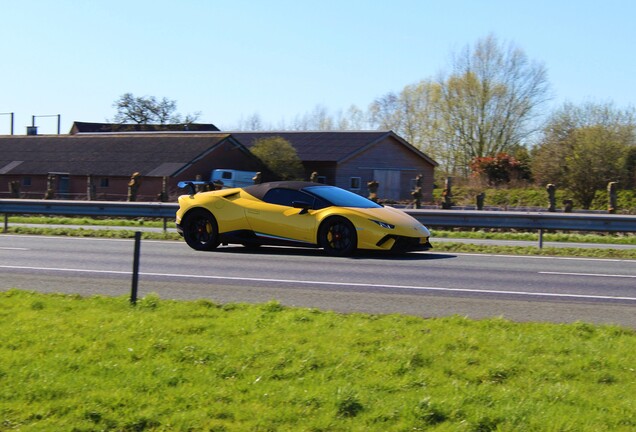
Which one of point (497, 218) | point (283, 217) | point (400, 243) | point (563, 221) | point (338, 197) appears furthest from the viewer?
point (497, 218)

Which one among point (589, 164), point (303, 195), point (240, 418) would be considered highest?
point (589, 164)

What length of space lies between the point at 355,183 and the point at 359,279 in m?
43.8

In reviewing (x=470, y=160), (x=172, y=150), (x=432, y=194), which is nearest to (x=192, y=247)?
(x=172, y=150)

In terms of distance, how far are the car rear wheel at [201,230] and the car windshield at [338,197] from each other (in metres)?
1.93

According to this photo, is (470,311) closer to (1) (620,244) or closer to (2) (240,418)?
(2) (240,418)

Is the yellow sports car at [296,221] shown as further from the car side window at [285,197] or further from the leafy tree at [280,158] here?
the leafy tree at [280,158]

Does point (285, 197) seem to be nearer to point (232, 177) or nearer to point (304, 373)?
point (304, 373)

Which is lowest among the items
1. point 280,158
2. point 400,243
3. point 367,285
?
point 367,285

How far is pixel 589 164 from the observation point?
41.2m

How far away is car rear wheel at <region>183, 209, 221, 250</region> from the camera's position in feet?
51.2

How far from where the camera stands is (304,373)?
6.24 m

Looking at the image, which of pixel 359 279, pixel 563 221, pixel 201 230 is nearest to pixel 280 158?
pixel 563 221

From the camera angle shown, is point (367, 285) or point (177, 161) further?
point (177, 161)

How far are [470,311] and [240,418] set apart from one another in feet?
14.4
